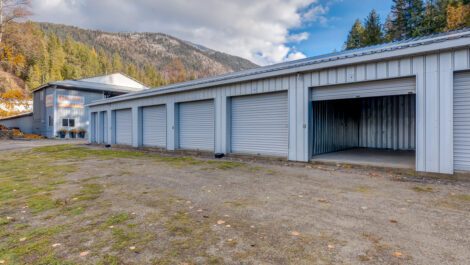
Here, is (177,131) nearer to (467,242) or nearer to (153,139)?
(153,139)

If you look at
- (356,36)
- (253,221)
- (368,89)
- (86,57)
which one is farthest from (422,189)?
(86,57)

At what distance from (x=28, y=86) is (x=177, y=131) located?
175 ft

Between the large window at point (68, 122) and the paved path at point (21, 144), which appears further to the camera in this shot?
the large window at point (68, 122)

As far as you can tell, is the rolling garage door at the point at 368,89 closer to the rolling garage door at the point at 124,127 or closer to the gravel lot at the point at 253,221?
the gravel lot at the point at 253,221

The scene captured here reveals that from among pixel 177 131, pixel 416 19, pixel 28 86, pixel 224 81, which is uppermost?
pixel 416 19

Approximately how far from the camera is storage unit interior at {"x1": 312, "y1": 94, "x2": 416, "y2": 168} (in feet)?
Answer: 32.0

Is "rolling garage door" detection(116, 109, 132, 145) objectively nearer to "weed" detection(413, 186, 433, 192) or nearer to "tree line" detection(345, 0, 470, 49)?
"weed" detection(413, 186, 433, 192)

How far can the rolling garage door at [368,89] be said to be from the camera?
6.56 meters

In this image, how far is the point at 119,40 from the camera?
500 feet

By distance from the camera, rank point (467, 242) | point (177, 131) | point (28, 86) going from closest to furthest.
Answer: point (467, 242)
point (177, 131)
point (28, 86)

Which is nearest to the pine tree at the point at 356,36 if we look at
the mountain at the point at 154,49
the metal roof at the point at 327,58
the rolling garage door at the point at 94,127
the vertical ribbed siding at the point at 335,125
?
the vertical ribbed siding at the point at 335,125

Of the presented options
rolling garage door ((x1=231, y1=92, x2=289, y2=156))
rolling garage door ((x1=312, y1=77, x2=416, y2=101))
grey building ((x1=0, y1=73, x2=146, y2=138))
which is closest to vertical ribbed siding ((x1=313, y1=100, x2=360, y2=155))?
rolling garage door ((x1=312, y1=77, x2=416, y2=101))

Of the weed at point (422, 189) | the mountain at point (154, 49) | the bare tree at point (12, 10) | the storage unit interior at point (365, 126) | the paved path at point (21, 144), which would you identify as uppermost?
the mountain at point (154, 49)

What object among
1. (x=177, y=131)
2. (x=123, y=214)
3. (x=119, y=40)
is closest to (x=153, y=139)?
(x=177, y=131)
